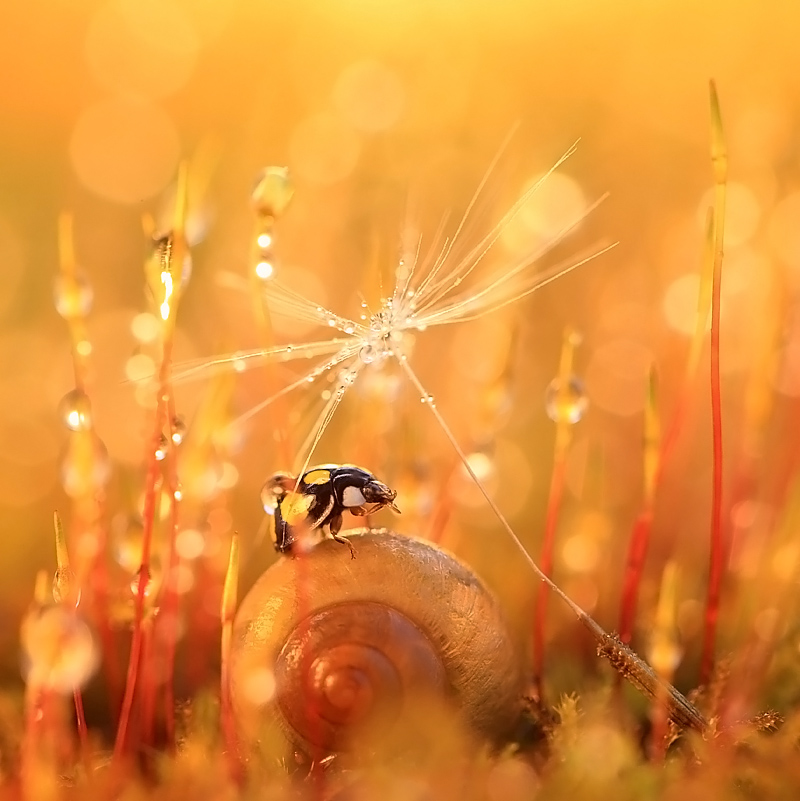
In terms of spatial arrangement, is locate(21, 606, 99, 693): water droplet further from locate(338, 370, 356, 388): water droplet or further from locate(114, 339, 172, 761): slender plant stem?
locate(338, 370, 356, 388): water droplet

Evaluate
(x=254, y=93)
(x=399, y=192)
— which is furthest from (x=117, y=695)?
(x=254, y=93)

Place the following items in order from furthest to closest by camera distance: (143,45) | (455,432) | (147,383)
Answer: (143,45) → (455,432) → (147,383)

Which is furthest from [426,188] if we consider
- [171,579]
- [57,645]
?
[57,645]

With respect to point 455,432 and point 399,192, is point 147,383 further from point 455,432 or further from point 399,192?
point 399,192

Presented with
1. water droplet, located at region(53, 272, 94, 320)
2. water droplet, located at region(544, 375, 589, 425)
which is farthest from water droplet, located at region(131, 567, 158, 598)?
water droplet, located at region(544, 375, 589, 425)

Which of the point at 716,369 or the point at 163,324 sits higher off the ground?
the point at 163,324

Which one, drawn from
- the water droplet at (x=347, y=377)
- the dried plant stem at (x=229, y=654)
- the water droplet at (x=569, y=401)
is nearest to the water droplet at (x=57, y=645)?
the dried plant stem at (x=229, y=654)

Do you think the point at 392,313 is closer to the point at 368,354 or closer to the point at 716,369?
the point at 368,354
